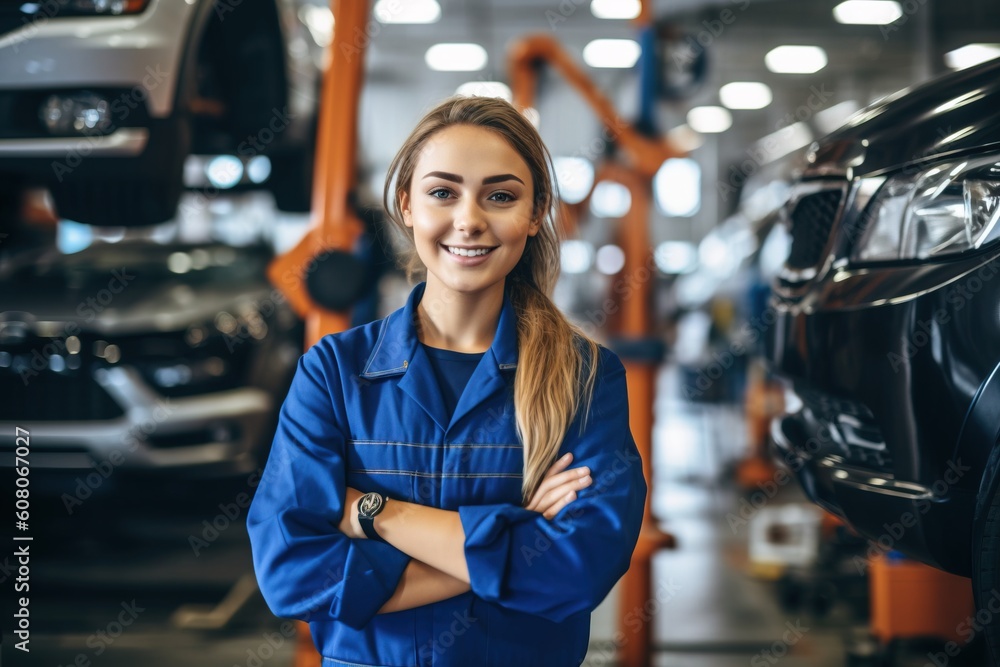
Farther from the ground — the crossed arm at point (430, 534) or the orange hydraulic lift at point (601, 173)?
the orange hydraulic lift at point (601, 173)

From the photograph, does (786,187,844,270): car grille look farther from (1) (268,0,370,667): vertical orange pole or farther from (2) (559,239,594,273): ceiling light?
(1) (268,0,370,667): vertical orange pole

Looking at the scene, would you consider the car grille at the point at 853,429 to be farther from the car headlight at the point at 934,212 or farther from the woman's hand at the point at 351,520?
the woman's hand at the point at 351,520

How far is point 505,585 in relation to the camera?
3.79 feet

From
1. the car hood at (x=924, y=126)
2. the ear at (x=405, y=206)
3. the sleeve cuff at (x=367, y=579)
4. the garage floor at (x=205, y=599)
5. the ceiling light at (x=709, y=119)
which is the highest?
the ceiling light at (x=709, y=119)

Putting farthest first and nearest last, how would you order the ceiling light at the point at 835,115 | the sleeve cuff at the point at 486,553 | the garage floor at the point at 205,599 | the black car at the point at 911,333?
the ceiling light at the point at 835,115, the garage floor at the point at 205,599, the black car at the point at 911,333, the sleeve cuff at the point at 486,553

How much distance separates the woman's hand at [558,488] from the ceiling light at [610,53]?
1079 cm

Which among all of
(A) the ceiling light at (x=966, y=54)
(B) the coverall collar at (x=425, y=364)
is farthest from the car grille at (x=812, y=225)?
(A) the ceiling light at (x=966, y=54)

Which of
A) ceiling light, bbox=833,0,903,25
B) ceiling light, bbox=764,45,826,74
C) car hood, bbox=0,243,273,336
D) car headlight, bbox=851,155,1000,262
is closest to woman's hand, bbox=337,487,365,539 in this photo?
car headlight, bbox=851,155,1000,262

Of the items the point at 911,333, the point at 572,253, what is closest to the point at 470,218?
the point at 911,333

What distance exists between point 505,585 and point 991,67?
1.40 metres

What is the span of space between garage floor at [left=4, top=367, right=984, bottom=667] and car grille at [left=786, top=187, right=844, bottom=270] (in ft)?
5.08

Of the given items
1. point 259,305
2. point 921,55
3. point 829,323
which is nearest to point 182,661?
point 259,305

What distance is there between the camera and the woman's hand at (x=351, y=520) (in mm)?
1188

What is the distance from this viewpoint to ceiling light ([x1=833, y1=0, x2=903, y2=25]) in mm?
9914
